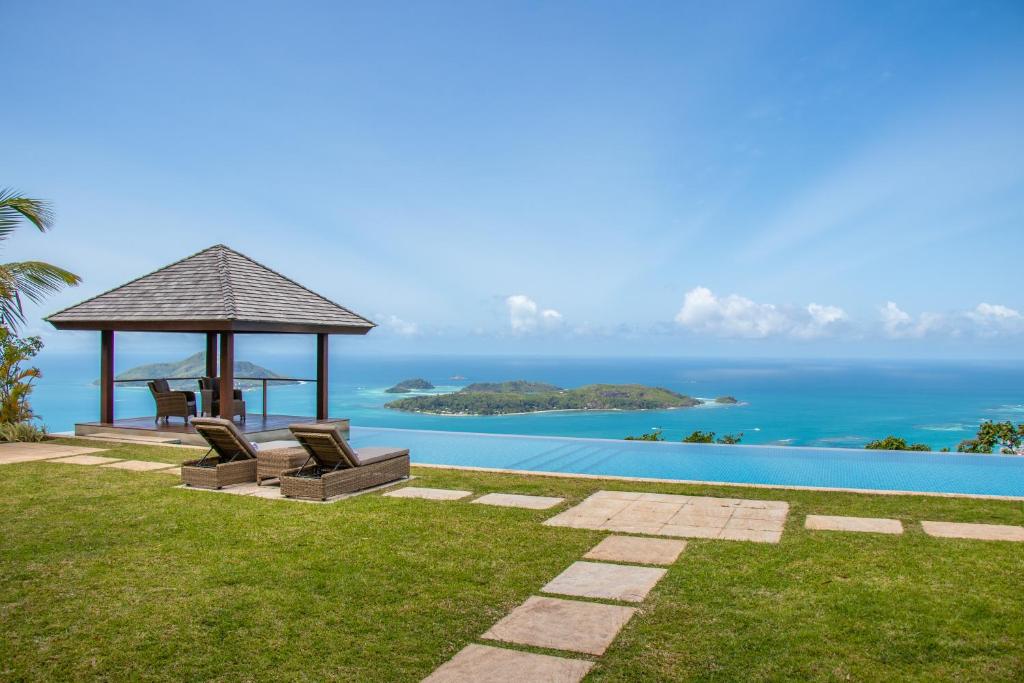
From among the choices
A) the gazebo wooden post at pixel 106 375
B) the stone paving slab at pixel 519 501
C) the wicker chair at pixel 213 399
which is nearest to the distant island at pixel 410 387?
the wicker chair at pixel 213 399

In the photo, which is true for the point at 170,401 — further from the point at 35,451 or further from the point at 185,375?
the point at 35,451

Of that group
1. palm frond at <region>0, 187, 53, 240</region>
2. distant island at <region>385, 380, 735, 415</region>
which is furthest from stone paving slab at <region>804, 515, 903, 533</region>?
distant island at <region>385, 380, 735, 415</region>

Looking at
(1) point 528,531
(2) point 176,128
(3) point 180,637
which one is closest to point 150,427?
(1) point 528,531

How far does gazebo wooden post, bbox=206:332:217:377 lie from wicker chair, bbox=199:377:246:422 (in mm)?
561

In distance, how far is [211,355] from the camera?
14.1m

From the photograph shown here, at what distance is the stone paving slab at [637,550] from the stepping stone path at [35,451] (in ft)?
26.6

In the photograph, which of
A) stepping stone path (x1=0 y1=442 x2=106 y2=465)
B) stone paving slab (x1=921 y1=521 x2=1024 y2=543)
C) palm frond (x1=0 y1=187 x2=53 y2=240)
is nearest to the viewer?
stone paving slab (x1=921 y1=521 x2=1024 y2=543)

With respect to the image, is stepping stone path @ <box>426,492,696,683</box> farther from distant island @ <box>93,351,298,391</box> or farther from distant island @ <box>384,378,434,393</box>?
distant island @ <box>384,378,434,393</box>

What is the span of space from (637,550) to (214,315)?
26.2ft

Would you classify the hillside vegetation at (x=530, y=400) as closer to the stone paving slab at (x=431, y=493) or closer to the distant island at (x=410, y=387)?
the distant island at (x=410, y=387)

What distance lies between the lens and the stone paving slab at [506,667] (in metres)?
3.22

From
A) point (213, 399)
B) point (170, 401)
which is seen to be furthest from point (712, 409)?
point (170, 401)

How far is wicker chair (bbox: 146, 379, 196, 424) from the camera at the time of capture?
1270 centimetres

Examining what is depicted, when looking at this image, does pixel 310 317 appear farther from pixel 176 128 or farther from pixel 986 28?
pixel 986 28
